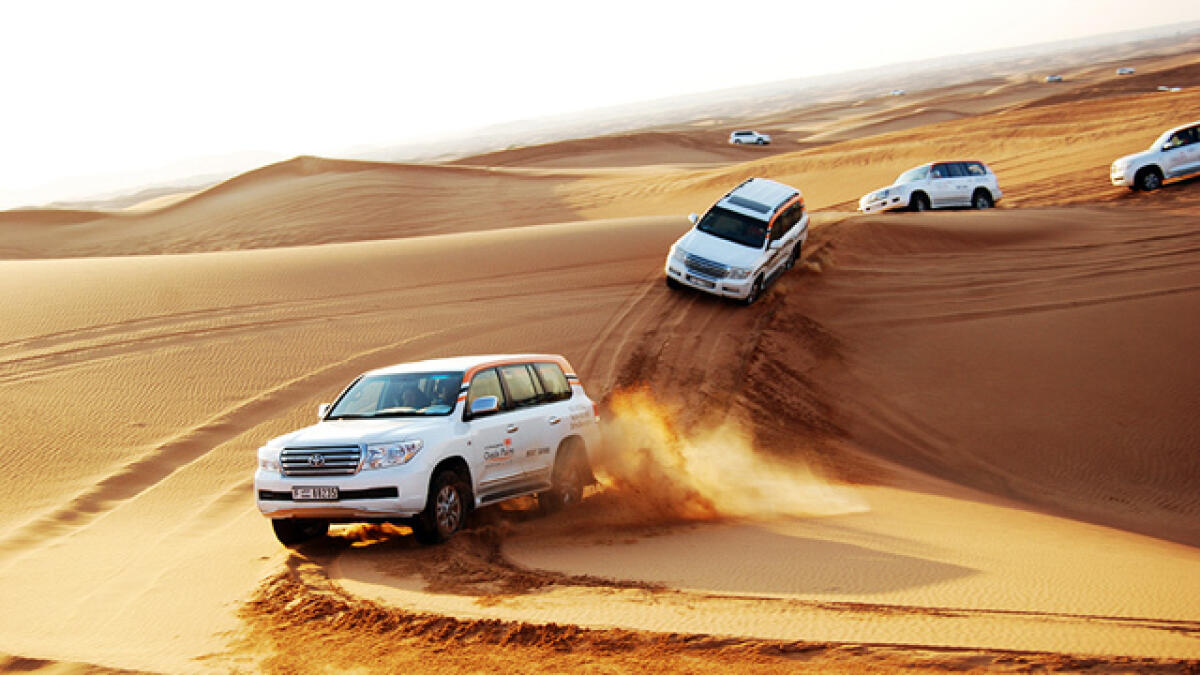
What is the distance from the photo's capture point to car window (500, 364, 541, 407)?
36.4 ft

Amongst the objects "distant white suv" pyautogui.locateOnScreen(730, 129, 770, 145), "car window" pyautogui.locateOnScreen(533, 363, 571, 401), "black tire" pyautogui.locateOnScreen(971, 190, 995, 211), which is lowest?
"black tire" pyautogui.locateOnScreen(971, 190, 995, 211)

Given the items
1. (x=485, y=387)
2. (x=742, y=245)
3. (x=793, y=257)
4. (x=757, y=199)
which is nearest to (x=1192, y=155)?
(x=793, y=257)

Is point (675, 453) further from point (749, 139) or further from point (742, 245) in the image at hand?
point (749, 139)

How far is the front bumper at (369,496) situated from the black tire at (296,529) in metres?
0.38

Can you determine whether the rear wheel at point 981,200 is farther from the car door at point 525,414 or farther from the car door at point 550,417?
the car door at point 525,414

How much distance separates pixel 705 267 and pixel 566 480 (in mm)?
10513

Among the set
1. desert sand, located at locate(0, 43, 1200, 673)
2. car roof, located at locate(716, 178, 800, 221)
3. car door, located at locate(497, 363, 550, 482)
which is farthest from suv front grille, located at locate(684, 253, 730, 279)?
car door, located at locate(497, 363, 550, 482)

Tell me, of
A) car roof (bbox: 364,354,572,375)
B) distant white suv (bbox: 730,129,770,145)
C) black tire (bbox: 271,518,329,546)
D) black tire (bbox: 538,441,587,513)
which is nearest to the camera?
black tire (bbox: 271,518,329,546)

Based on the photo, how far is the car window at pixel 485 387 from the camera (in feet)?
34.5

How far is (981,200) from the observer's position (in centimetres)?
3148

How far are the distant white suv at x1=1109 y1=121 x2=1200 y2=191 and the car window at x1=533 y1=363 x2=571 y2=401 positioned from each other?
80.5 feet

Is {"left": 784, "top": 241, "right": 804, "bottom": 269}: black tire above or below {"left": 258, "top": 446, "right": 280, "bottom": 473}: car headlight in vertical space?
below

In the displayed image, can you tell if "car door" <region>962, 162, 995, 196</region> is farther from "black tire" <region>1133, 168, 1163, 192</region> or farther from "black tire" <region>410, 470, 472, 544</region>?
"black tire" <region>410, 470, 472, 544</region>

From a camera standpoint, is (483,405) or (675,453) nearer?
(483,405)
